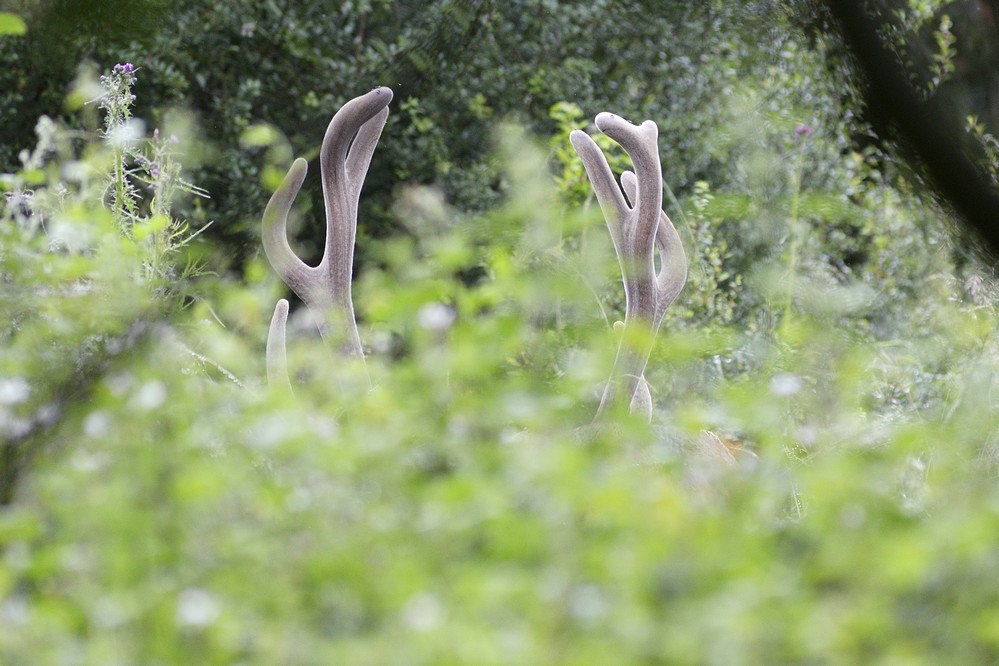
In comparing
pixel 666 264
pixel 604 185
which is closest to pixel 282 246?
pixel 604 185

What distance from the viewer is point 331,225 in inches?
86.5

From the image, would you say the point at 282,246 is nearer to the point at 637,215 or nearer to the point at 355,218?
the point at 355,218

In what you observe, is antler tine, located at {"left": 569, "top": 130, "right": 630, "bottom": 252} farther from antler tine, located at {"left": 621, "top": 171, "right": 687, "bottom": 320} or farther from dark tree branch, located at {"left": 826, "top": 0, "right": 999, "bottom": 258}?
dark tree branch, located at {"left": 826, "top": 0, "right": 999, "bottom": 258}

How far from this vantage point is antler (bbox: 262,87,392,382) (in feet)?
7.02

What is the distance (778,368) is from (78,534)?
80.1 inches

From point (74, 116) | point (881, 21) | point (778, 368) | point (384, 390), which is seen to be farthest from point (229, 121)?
point (881, 21)

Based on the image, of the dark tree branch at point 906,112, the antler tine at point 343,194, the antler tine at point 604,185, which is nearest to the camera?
the dark tree branch at point 906,112

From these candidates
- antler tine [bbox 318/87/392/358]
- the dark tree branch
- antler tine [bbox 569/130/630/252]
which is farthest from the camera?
antler tine [bbox 569/130/630/252]

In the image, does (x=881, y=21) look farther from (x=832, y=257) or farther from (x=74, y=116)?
(x=74, y=116)

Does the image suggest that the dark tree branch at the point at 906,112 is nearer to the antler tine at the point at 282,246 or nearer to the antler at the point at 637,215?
the antler at the point at 637,215

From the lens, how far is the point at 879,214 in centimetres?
518

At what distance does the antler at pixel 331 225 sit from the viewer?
2139 millimetres

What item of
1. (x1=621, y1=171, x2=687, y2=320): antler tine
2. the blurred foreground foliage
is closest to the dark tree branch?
the blurred foreground foliage

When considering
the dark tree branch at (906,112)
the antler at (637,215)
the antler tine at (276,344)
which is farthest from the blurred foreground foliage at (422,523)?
the antler at (637,215)
